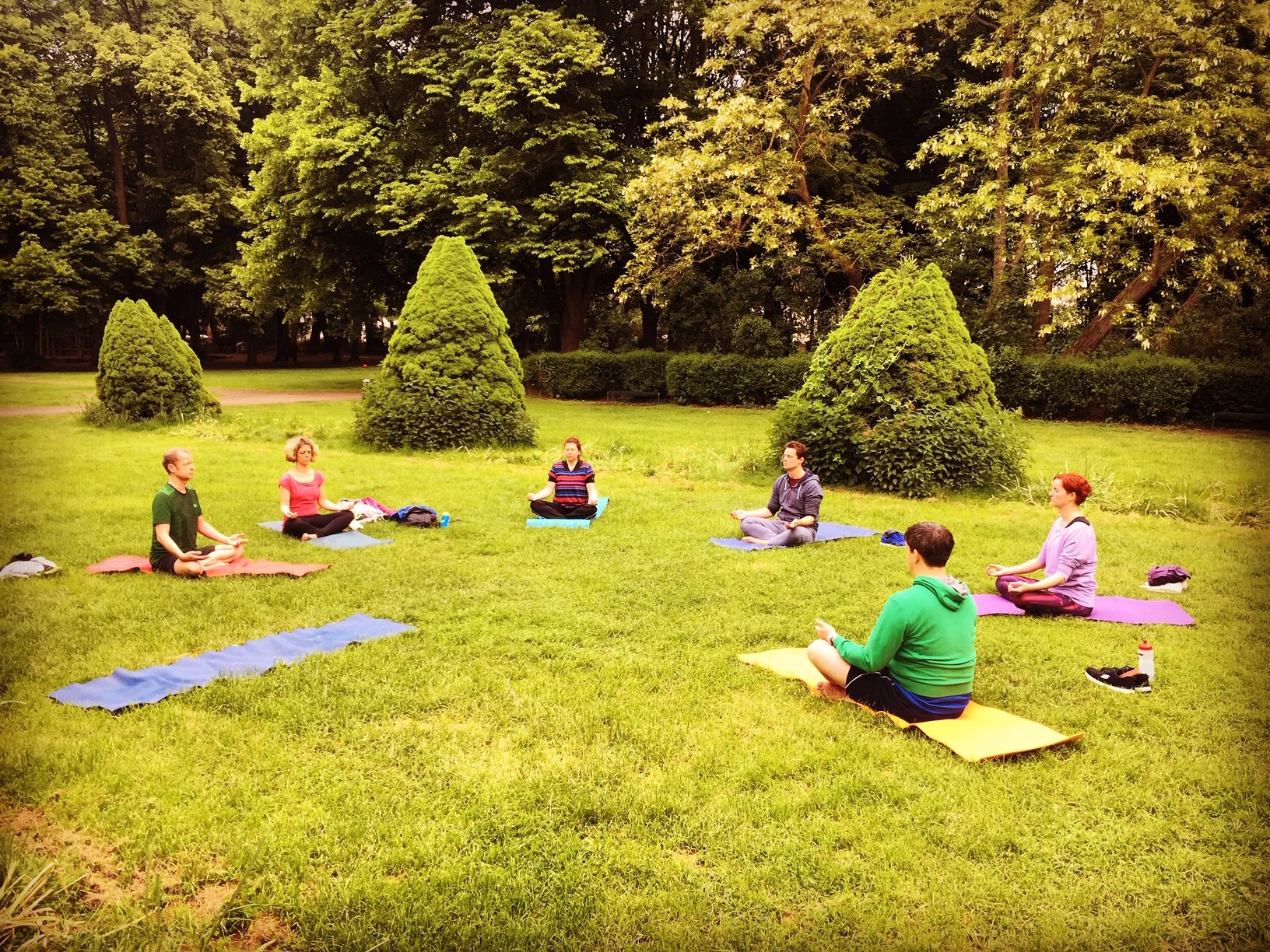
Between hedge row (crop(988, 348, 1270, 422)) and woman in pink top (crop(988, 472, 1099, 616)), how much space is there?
12.7 m

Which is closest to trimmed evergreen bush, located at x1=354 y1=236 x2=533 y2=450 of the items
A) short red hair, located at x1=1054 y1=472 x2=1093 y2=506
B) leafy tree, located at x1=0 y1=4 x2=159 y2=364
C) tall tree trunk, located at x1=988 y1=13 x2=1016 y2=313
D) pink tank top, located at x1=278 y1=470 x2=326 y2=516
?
pink tank top, located at x1=278 y1=470 x2=326 y2=516

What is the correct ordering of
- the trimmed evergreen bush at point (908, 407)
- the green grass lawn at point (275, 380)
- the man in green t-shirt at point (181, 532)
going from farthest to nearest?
the green grass lawn at point (275, 380)
the trimmed evergreen bush at point (908, 407)
the man in green t-shirt at point (181, 532)

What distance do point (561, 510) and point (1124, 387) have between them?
14.9 meters

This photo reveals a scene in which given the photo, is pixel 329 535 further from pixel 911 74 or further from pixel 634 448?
pixel 911 74

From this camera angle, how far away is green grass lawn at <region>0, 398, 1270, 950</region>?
9.14 ft

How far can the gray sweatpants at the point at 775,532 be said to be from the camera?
7.99m

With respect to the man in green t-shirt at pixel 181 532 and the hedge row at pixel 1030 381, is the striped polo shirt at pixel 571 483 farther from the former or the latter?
the hedge row at pixel 1030 381

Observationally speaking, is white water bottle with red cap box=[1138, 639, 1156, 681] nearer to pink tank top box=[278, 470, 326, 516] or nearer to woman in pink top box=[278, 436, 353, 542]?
woman in pink top box=[278, 436, 353, 542]

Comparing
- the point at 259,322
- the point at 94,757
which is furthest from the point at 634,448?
the point at 259,322

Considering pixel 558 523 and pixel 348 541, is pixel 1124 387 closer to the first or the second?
pixel 558 523

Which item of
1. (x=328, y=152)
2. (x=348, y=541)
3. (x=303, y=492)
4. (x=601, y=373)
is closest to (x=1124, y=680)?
(x=348, y=541)

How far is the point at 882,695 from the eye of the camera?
14.4ft

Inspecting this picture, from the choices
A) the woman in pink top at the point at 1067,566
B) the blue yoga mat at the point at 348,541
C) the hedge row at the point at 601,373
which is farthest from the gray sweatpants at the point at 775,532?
the hedge row at the point at 601,373

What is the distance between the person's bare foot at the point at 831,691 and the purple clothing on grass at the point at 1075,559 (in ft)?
8.42
